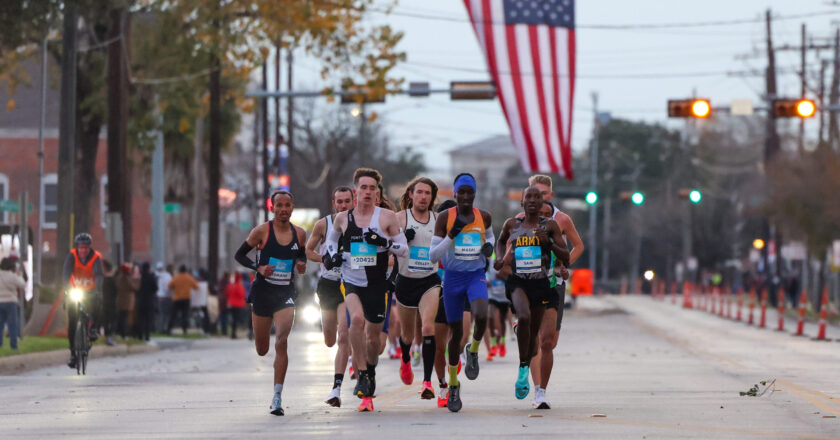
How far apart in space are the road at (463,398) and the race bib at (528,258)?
1.19 metres

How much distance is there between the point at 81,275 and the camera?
76.9 feet

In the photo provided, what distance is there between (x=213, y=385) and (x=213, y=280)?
81.7ft

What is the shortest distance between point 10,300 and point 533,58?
12.6 meters

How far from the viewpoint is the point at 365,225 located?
14.2 metres

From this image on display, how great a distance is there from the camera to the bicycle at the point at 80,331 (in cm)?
2309

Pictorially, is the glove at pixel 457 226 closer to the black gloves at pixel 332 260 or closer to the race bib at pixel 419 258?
the race bib at pixel 419 258

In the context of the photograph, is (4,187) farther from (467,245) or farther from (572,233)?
(572,233)

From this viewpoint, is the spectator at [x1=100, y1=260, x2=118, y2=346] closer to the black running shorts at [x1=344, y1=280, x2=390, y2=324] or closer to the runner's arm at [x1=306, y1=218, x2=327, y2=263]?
the runner's arm at [x1=306, y1=218, x2=327, y2=263]

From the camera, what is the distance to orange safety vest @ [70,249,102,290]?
76.4 ft

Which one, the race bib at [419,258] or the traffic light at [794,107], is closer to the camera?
the race bib at [419,258]

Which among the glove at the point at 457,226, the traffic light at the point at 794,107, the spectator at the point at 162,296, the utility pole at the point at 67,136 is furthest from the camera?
the spectator at the point at 162,296

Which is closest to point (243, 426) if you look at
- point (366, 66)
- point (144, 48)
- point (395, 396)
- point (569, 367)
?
point (395, 396)

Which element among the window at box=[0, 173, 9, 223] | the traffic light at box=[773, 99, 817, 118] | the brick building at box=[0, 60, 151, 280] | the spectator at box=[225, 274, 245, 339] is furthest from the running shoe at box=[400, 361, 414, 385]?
the window at box=[0, 173, 9, 223]

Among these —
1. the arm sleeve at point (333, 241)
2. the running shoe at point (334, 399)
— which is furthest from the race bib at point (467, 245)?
the running shoe at point (334, 399)
